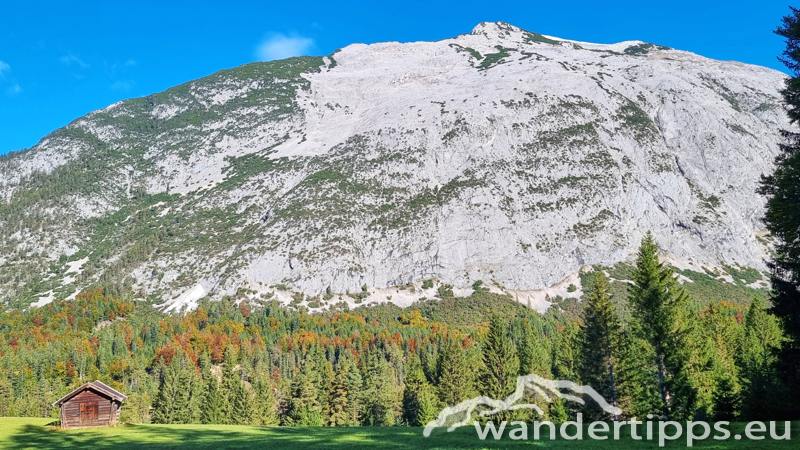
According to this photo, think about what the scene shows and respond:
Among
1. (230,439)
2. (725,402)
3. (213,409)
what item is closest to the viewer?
(230,439)

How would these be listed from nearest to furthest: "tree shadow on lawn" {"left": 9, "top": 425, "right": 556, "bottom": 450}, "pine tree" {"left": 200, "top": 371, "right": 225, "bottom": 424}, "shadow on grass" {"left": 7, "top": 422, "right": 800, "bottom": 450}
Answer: "shadow on grass" {"left": 7, "top": 422, "right": 800, "bottom": 450}, "tree shadow on lawn" {"left": 9, "top": 425, "right": 556, "bottom": 450}, "pine tree" {"left": 200, "top": 371, "right": 225, "bottom": 424}

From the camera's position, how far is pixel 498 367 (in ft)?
154

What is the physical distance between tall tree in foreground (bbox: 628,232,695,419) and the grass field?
33.6 feet

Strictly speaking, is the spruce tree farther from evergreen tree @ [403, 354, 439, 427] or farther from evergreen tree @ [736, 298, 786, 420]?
evergreen tree @ [403, 354, 439, 427]

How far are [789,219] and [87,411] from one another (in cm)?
4811

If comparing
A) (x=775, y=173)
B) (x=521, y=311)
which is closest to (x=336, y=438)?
(x=775, y=173)

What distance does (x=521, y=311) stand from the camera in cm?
15700

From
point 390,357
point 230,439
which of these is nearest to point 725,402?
point 230,439

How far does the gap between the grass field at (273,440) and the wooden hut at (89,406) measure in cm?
156

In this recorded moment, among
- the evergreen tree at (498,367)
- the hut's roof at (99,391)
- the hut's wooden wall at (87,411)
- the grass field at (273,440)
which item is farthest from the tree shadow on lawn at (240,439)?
the evergreen tree at (498,367)

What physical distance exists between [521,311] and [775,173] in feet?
459

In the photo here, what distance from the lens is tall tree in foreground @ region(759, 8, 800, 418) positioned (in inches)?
810

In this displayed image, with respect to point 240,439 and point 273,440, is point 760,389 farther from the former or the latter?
point 240,439

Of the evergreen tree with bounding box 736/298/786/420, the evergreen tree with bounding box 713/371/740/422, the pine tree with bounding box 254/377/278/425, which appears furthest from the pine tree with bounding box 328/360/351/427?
the evergreen tree with bounding box 736/298/786/420
